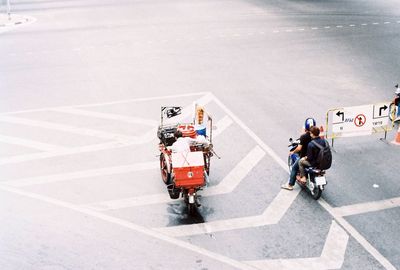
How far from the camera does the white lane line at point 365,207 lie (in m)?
11.5

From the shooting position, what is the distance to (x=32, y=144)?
609 inches

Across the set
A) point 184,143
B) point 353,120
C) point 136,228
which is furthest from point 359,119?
point 136,228

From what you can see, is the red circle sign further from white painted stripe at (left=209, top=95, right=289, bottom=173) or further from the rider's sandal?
the rider's sandal

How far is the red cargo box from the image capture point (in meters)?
11.1

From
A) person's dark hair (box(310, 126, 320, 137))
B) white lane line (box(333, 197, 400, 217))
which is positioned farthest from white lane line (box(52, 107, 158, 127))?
white lane line (box(333, 197, 400, 217))

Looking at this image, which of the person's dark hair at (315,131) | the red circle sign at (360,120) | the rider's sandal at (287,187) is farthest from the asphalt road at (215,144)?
the person's dark hair at (315,131)

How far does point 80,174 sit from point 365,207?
23.7ft

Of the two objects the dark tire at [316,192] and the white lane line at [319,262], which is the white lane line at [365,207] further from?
the white lane line at [319,262]

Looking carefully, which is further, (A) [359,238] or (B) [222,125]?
(B) [222,125]

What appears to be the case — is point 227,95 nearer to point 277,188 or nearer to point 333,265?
point 277,188

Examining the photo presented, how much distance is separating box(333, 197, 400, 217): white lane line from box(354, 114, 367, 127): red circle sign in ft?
11.5

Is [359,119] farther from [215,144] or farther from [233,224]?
[233,224]

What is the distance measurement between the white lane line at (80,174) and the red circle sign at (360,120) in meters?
5.92

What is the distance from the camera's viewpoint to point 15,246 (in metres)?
10.5
